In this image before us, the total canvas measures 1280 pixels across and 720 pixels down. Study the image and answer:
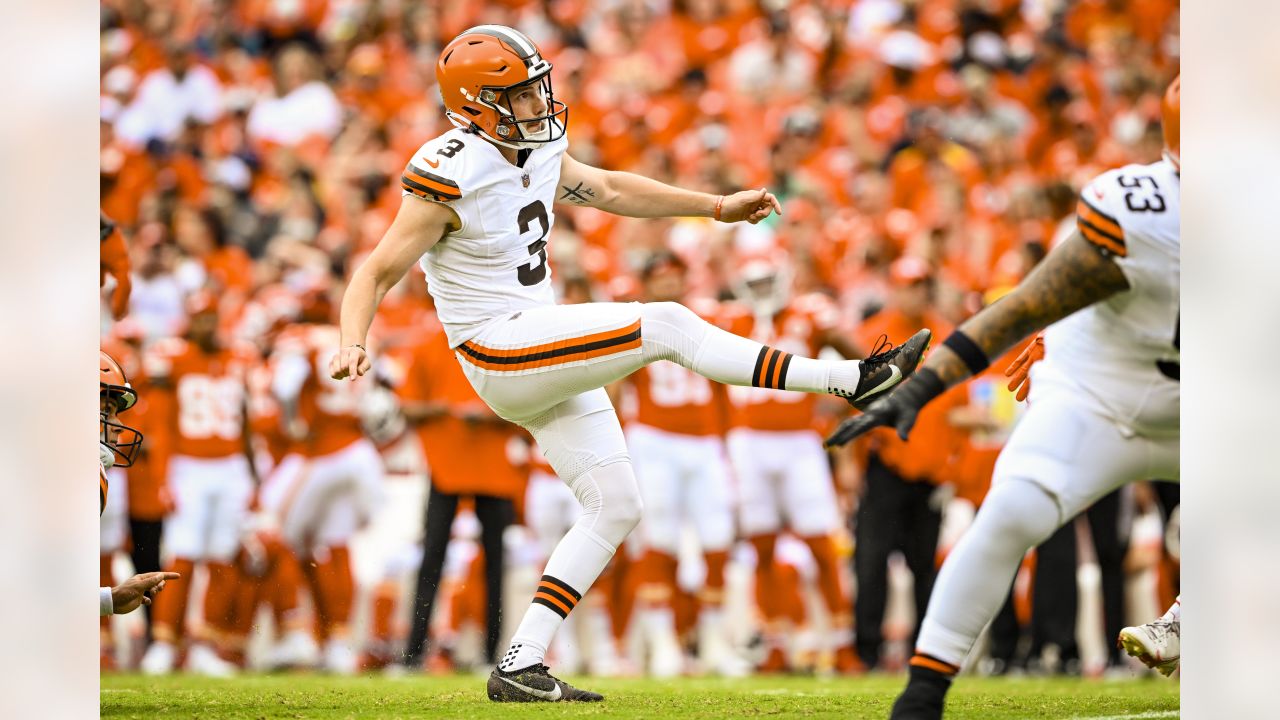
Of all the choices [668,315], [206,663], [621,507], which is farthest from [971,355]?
[206,663]

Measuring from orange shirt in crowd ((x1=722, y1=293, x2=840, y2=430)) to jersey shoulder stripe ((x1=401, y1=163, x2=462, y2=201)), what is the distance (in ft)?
10.3

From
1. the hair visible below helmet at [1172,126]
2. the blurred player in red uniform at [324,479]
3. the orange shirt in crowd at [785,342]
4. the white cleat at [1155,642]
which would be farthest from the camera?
the blurred player in red uniform at [324,479]

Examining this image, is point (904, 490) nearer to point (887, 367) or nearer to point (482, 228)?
point (887, 367)

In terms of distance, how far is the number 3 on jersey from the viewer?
15.8 ft

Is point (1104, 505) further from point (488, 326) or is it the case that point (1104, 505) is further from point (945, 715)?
point (488, 326)

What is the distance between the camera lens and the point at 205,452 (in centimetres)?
797

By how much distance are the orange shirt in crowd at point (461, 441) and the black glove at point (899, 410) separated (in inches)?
152

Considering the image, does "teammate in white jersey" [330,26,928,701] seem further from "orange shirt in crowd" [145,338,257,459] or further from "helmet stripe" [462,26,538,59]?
"orange shirt in crowd" [145,338,257,459]

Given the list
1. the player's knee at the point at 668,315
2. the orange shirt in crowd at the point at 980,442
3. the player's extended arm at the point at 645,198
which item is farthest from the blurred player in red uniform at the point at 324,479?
the player's knee at the point at 668,315

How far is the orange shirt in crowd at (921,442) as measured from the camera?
742cm

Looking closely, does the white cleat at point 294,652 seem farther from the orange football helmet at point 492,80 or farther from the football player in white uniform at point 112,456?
the orange football helmet at point 492,80

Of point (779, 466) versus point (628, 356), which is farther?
point (779, 466)

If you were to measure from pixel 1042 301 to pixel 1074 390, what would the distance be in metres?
0.42
